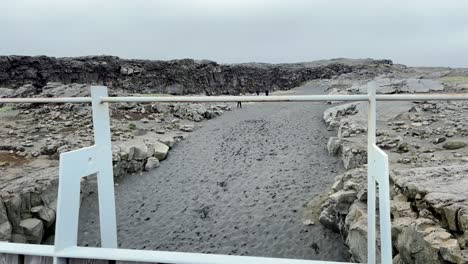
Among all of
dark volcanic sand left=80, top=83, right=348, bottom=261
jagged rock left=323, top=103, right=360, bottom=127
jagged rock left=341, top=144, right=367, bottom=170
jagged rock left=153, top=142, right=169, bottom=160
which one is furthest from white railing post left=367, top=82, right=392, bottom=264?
jagged rock left=323, top=103, right=360, bottom=127

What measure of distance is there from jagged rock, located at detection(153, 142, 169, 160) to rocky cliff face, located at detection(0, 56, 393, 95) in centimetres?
1833

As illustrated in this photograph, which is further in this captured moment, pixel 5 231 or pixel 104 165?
pixel 5 231

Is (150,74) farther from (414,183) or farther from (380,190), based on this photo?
(380,190)

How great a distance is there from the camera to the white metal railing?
1.80 meters

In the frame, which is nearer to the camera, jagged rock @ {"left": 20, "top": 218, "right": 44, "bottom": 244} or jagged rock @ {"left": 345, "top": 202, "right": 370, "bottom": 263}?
jagged rock @ {"left": 345, "top": 202, "right": 370, "bottom": 263}

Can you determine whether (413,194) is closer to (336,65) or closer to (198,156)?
(198,156)

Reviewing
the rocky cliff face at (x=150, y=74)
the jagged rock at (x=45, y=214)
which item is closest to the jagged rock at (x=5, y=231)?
the jagged rock at (x=45, y=214)

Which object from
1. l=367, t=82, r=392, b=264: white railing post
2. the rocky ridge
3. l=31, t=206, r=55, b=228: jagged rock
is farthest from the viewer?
l=31, t=206, r=55, b=228: jagged rock

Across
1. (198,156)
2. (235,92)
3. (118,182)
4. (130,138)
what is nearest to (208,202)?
(118,182)

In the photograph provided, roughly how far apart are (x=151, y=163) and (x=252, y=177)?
3029 mm

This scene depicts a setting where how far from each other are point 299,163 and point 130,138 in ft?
17.6

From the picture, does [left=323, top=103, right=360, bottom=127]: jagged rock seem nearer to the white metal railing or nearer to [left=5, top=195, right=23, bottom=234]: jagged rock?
[left=5, top=195, right=23, bottom=234]: jagged rock

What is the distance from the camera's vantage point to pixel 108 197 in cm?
239

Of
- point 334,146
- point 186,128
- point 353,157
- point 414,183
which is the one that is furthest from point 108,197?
point 186,128
